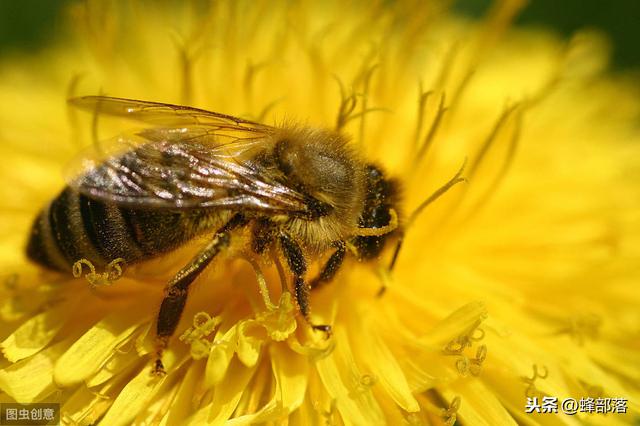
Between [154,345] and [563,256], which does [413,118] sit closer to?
[563,256]

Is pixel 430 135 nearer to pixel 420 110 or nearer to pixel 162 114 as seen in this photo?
pixel 420 110

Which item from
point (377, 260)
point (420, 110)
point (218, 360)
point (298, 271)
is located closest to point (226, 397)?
point (218, 360)

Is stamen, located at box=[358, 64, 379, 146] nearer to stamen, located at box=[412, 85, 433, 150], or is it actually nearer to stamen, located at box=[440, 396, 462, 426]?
stamen, located at box=[412, 85, 433, 150]

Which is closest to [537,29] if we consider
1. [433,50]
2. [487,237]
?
[433,50]

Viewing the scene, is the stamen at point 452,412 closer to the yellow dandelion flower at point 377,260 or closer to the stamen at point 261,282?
the yellow dandelion flower at point 377,260

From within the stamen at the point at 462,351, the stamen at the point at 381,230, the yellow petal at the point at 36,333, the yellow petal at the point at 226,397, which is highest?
the stamen at the point at 381,230

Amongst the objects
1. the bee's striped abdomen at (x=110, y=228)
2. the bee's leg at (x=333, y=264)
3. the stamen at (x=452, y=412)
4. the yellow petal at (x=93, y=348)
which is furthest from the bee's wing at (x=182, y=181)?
the stamen at (x=452, y=412)
